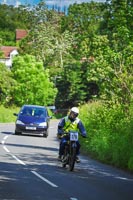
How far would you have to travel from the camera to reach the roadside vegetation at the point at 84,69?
2114cm

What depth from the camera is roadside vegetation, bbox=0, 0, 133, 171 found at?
2114 cm

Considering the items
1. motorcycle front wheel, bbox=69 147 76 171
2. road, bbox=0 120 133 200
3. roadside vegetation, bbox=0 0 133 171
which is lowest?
road, bbox=0 120 133 200

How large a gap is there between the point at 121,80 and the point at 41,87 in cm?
5984

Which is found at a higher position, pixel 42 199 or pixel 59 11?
pixel 59 11

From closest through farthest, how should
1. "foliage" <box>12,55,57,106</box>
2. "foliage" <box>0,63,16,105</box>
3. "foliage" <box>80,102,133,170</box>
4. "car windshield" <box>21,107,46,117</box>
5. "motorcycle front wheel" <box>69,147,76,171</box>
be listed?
"motorcycle front wheel" <box>69,147,76,171</box> < "foliage" <box>80,102,133,170</box> < "car windshield" <box>21,107,46,117</box> < "foliage" <box>0,63,16,105</box> < "foliage" <box>12,55,57,106</box>

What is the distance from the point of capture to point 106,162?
21062mm

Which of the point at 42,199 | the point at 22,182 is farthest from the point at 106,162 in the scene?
the point at 42,199

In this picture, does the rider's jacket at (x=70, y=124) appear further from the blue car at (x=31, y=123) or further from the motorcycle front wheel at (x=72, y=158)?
the blue car at (x=31, y=123)

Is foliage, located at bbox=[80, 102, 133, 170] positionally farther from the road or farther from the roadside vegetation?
the road

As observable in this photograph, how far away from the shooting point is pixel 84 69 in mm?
95375

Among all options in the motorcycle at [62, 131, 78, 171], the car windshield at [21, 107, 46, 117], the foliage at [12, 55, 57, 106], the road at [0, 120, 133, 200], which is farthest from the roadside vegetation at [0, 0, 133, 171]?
Result: the car windshield at [21, 107, 46, 117]

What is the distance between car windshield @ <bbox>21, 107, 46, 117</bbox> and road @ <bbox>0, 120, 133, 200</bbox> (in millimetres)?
15162

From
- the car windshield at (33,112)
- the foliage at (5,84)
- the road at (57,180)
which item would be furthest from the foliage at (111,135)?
the foliage at (5,84)

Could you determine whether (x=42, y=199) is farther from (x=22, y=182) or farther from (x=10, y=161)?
(x=10, y=161)
